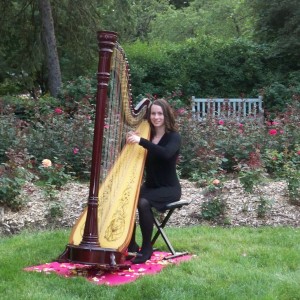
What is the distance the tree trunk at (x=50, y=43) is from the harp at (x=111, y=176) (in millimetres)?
11801

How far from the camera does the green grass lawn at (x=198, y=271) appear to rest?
479cm

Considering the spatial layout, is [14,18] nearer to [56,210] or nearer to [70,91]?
[70,91]

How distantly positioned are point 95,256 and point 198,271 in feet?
2.80

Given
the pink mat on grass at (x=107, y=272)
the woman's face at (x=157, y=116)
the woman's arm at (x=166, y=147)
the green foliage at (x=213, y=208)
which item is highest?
the woman's face at (x=157, y=116)

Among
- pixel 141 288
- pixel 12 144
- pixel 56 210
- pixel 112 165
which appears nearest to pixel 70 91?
pixel 12 144

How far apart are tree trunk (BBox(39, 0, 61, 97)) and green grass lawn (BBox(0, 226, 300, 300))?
37.1 feet

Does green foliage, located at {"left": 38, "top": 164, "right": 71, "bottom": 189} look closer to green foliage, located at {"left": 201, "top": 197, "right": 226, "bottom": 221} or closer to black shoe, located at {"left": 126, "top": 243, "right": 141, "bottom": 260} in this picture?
green foliage, located at {"left": 201, "top": 197, "right": 226, "bottom": 221}

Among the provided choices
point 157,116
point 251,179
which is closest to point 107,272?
point 157,116

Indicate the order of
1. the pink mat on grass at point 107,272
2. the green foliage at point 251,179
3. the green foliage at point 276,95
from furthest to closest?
the green foliage at point 276,95, the green foliage at point 251,179, the pink mat on grass at point 107,272

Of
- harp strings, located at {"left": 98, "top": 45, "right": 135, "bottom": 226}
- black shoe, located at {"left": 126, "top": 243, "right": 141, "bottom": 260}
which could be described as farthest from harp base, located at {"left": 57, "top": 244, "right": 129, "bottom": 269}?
black shoe, located at {"left": 126, "top": 243, "right": 141, "bottom": 260}

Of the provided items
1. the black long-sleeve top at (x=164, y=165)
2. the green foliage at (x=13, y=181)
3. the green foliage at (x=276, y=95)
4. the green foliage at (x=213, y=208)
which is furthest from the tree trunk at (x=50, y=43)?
the black long-sleeve top at (x=164, y=165)

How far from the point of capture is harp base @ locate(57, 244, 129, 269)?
4902mm

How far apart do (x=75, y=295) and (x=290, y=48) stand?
47.2 feet

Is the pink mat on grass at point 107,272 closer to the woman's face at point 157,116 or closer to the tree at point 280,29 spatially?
the woman's face at point 157,116
